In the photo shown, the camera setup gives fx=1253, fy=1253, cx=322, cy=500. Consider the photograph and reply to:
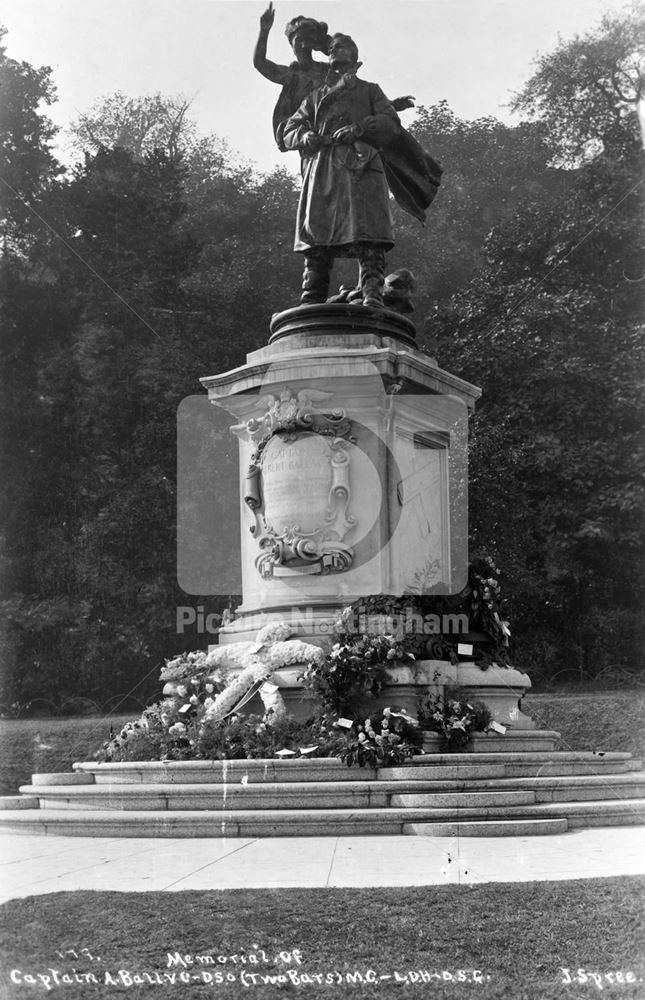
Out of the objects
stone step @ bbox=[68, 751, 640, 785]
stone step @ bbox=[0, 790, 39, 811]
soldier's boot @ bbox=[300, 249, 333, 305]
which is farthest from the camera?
soldier's boot @ bbox=[300, 249, 333, 305]

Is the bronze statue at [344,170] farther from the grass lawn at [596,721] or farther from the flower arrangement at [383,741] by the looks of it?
the grass lawn at [596,721]

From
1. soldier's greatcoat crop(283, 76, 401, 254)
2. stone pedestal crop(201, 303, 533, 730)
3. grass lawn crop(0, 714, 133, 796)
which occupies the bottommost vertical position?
grass lawn crop(0, 714, 133, 796)

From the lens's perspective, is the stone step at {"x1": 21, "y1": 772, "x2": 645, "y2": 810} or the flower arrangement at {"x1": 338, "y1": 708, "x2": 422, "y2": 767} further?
the flower arrangement at {"x1": 338, "y1": 708, "x2": 422, "y2": 767}

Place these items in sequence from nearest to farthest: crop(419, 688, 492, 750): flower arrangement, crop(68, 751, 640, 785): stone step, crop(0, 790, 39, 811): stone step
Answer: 1. crop(68, 751, 640, 785): stone step
2. crop(0, 790, 39, 811): stone step
3. crop(419, 688, 492, 750): flower arrangement

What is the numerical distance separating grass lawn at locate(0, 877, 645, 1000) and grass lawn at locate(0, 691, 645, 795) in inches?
419

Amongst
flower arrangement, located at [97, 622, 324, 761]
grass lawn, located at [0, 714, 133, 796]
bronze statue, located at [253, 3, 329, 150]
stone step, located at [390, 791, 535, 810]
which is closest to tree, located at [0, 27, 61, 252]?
grass lawn, located at [0, 714, 133, 796]

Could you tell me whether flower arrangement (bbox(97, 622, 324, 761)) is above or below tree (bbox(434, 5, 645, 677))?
below

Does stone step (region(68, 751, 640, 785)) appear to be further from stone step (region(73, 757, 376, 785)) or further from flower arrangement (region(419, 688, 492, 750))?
flower arrangement (region(419, 688, 492, 750))

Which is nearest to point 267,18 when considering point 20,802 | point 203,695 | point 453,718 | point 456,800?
point 203,695

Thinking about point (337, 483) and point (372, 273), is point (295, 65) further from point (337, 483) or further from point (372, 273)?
point (337, 483)

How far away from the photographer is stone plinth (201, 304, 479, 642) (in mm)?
12094

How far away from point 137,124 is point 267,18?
20.1 metres

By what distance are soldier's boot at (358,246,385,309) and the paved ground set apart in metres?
6.90

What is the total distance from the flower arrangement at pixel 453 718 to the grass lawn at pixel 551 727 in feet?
18.8
